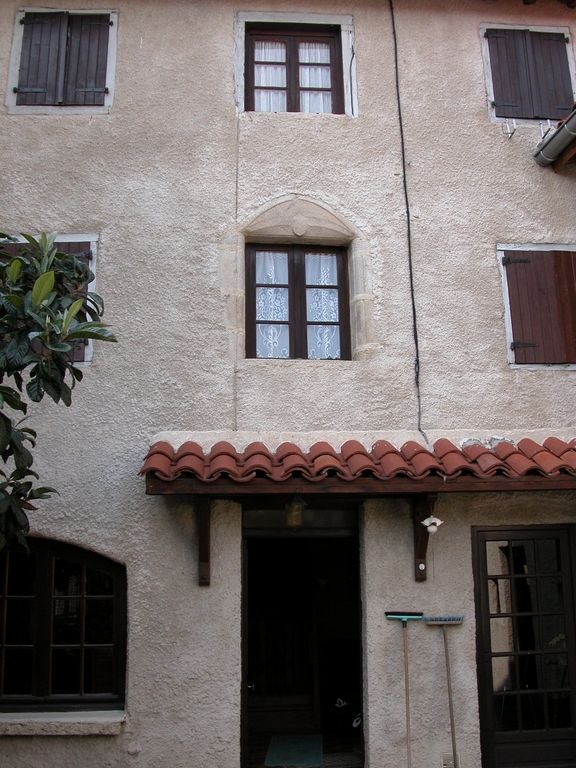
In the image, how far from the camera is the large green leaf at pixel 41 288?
3895 mm

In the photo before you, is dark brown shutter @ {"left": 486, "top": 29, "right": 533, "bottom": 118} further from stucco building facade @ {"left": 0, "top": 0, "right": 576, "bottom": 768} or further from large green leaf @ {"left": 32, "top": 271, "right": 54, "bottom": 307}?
large green leaf @ {"left": 32, "top": 271, "right": 54, "bottom": 307}

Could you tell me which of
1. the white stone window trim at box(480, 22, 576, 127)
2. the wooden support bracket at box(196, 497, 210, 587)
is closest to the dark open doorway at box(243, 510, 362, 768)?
the wooden support bracket at box(196, 497, 210, 587)

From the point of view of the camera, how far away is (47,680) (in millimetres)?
5688

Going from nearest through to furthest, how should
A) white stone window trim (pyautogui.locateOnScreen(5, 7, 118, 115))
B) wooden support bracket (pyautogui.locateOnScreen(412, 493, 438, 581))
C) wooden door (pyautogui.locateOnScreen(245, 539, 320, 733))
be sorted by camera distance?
wooden support bracket (pyautogui.locateOnScreen(412, 493, 438, 581)) → white stone window trim (pyautogui.locateOnScreen(5, 7, 118, 115)) → wooden door (pyautogui.locateOnScreen(245, 539, 320, 733))

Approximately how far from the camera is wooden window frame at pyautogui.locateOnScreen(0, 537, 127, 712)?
5641 mm

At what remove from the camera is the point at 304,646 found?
8.18 metres

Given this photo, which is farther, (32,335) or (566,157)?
(566,157)

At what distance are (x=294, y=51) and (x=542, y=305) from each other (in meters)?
3.65

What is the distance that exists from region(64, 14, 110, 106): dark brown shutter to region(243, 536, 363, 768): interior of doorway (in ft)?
16.4

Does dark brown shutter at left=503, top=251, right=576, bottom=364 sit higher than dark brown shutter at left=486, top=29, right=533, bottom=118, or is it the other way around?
dark brown shutter at left=486, top=29, right=533, bottom=118

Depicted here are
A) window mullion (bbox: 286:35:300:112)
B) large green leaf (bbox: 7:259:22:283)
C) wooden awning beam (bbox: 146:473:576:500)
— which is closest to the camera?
large green leaf (bbox: 7:259:22:283)

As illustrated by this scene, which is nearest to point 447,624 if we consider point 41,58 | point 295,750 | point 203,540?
point 203,540

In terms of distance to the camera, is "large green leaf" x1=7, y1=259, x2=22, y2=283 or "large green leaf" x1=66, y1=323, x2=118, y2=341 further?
"large green leaf" x1=7, y1=259, x2=22, y2=283

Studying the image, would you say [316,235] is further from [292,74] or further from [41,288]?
[41,288]
